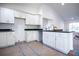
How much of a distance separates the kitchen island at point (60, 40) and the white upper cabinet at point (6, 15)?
751 mm

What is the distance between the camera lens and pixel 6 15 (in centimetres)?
179

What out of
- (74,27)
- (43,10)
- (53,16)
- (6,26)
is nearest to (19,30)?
(6,26)

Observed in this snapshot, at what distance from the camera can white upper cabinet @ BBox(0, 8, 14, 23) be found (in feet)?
5.62

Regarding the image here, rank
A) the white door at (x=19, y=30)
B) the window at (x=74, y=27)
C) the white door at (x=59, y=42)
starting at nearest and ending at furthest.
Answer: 1. the window at (x=74, y=27)
2. the white door at (x=19, y=30)
3. the white door at (x=59, y=42)

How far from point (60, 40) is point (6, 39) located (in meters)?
1.19

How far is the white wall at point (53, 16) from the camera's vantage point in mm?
1711

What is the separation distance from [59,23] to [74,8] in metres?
0.39

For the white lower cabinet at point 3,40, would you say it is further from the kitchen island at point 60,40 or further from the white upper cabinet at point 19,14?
the kitchen island at point 60,40

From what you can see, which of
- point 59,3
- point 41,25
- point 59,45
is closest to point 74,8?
point 59,3

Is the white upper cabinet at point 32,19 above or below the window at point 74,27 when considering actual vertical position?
above

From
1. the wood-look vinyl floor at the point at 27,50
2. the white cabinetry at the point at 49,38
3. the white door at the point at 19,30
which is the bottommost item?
the wood-look vinyl floor at the point at 27,50

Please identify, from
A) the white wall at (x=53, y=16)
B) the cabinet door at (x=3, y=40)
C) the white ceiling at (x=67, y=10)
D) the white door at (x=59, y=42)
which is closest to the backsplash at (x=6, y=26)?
the cabinet door at (x=3, y=40)

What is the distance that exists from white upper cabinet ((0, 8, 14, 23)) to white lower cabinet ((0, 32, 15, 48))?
266 mm

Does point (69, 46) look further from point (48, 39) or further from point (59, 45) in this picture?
point (48, 39)
